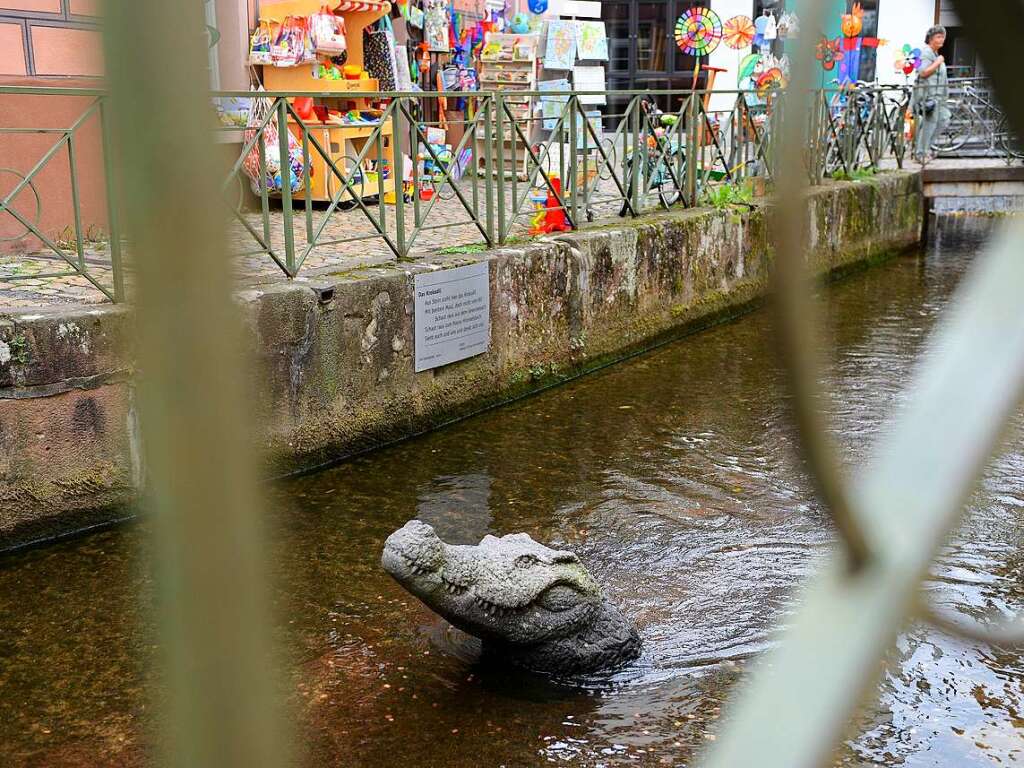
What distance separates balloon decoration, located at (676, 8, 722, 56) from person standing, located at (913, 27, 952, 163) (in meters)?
2.47

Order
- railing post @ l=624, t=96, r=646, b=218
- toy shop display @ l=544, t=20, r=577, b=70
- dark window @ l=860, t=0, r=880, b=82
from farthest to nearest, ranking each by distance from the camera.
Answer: dark window @ l=860, t=0, r=880, b=82
toy shop display @ l=544, t=20, r=577, b=70
railing post @ l=624, t=96, r=646, b=218

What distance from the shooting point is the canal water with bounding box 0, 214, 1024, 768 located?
3.33 metres

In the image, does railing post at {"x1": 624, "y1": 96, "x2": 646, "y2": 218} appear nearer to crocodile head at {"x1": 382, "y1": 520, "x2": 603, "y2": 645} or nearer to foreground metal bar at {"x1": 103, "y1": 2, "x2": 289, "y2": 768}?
crocodile head at {"x1": 382, "y1": 520, "x2": 603, "y2": 645}

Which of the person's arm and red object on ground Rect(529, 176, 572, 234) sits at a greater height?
the person's arm

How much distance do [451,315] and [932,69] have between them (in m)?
9.42

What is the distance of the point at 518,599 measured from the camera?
365 cm

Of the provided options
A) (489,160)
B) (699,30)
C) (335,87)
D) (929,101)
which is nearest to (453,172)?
(335,87)

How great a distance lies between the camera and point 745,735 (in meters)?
0.45

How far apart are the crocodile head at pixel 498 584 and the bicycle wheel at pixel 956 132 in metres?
12.2

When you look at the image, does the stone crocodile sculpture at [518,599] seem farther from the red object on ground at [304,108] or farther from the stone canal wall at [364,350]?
the red object on ground at [304,108]

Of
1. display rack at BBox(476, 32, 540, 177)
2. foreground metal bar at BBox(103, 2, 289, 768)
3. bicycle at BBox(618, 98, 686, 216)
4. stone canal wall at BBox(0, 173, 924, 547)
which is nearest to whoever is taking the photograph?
foreground metal bar at BBox(103, 2, 289, 768)

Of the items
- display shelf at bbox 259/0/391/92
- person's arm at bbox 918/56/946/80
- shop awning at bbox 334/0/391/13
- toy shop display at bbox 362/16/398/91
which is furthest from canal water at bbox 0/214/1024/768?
person's arm at bbox 918/56/946/80

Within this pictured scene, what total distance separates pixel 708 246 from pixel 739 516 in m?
4.23

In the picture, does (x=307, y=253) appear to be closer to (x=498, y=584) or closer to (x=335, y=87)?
(x=498, y=584)
